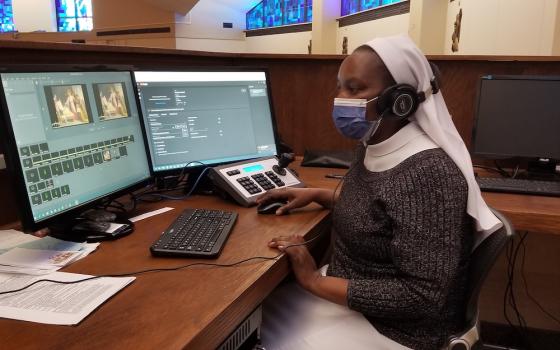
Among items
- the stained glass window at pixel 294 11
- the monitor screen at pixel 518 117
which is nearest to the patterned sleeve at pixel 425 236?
the monitor screen at pixel 518 117

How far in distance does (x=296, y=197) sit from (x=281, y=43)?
6280 mm

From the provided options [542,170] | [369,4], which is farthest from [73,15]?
[542,170]

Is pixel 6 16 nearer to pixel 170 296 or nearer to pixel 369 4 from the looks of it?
pixel 369 4

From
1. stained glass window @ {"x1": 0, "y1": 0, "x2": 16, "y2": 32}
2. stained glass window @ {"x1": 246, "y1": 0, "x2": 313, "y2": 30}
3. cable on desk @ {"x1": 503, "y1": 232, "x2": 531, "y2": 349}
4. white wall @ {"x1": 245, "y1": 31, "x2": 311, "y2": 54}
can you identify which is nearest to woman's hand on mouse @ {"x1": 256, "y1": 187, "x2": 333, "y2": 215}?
cable on desk @ {"x1": 503, "y1": 232, "x2": 531, "y2": 349}

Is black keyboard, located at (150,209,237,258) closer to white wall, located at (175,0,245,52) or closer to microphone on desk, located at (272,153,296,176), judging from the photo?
microphone on desk, located at (272,153,296,176)

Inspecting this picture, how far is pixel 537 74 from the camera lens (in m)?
1.92

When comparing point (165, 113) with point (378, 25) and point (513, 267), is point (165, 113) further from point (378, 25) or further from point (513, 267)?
point (378, 25)

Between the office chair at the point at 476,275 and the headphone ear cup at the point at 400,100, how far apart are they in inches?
12.4

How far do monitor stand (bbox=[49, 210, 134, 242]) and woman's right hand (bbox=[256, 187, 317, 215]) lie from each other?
0.41m

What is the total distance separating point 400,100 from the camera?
1085 mm

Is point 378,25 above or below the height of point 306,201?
above

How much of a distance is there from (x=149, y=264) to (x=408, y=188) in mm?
575

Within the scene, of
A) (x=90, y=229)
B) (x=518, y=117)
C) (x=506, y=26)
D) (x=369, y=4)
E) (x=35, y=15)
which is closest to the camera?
(x=90, y=229)

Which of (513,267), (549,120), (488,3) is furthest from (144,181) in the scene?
(488,3)
